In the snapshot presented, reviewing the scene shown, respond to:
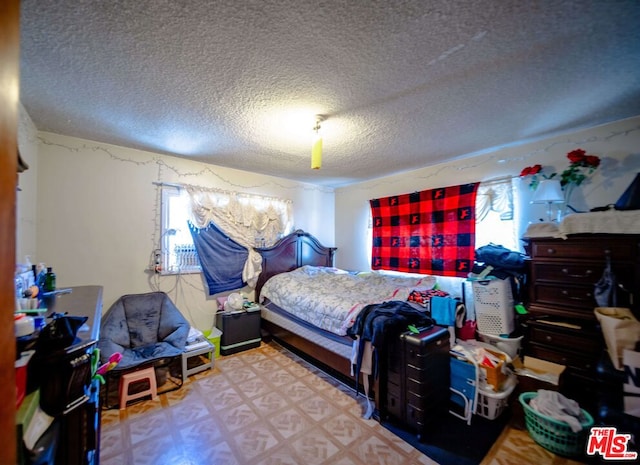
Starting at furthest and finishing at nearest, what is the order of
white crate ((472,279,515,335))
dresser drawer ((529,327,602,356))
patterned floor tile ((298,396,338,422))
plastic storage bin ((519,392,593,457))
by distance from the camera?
white crate ((472,279,515,335)) < patterned floor tile ((298,396,338,422)) < dresser drawer ((529,327,602,356)) < plastic storage bin ((519,392,593,457))

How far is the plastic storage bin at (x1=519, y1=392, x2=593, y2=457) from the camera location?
5.30ft

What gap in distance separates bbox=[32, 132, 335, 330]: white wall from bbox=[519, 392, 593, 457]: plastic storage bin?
3.43 meters

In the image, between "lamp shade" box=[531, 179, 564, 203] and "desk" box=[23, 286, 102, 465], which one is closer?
"desk" box=[23, 286, 102, 465]

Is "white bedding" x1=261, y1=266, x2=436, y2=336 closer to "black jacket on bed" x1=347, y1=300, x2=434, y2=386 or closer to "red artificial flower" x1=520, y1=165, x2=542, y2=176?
"black jacket on bed" x1=347, y1=300, x2=434, y2=386

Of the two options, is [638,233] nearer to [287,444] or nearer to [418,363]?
[418,363]

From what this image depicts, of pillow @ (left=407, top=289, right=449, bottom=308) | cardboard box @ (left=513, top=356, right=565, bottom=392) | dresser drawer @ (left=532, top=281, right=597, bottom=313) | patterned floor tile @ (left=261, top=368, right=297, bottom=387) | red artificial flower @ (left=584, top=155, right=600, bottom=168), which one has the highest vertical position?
red artificial flower @ (left=584, top=155, right=600, bottom=168)

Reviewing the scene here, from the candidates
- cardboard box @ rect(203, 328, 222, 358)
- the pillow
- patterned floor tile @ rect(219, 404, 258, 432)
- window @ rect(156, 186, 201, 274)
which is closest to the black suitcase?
the pillow

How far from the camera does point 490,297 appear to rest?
233 cm

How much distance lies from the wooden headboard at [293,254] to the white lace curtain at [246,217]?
10cm

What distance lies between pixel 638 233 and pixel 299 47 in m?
2.59

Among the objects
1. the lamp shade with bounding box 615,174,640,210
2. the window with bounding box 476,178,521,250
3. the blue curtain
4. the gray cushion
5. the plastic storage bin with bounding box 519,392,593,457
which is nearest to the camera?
the plastic storage bin with bounding box 519,392,593,457

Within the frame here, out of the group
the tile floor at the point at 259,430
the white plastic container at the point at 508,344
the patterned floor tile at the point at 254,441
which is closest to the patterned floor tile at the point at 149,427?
the tile floor at the point at 259,430

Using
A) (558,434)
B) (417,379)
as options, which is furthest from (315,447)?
(558,434)

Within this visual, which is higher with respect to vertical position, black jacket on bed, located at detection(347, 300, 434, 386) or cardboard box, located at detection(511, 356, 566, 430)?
black jacket on bed, located at detection(347, 300, 434, 386)
